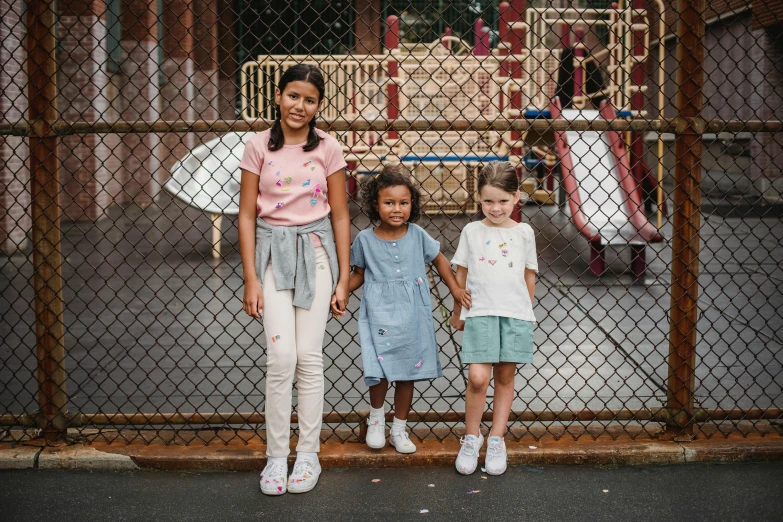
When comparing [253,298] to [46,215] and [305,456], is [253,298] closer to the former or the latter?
[305,456]

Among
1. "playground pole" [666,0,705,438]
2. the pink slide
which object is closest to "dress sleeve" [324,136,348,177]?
"playground pole" [666,0,705,438]

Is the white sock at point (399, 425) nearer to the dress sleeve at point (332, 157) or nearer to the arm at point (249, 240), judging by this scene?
the arm at point (249, 240)

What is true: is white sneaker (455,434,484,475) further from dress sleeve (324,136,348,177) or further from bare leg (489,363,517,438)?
dress sleeve (324,136,348,177)

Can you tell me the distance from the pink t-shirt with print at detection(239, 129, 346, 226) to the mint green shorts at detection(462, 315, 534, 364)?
2.47ft

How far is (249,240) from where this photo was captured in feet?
9.85

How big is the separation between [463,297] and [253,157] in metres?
0.99

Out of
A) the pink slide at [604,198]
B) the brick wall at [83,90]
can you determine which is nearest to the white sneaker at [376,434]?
the pink slide at [604,198]

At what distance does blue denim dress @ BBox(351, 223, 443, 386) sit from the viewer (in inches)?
125

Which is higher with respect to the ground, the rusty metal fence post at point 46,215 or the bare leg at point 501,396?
the rusty metal fence post at point 46,215

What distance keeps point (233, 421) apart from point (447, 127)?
1544 mm

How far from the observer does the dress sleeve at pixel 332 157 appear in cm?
308

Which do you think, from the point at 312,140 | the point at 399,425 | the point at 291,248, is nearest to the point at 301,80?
the point at 312,140

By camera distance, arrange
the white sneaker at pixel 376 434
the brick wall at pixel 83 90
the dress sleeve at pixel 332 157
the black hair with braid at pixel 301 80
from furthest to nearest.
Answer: the brick wall at pixel 83 90, the white sneaker at pixel 376 434, the dress sleeve at pixel 332 157, the black hair with braid at pixel 301 80

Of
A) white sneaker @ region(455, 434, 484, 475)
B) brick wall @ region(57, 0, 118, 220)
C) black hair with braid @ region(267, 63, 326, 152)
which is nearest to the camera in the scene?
black hair with braid @ region(267, 63, 326, 152)
